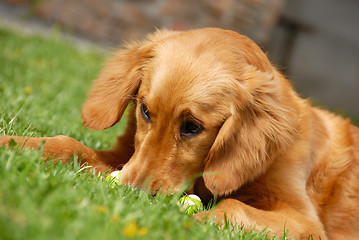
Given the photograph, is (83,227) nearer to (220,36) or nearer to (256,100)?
(256,100)

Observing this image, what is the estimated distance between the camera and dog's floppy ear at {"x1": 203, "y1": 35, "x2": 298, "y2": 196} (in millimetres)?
2494

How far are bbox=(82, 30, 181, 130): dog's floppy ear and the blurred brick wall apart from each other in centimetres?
483

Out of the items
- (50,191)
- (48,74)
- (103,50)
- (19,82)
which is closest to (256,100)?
(50,191)

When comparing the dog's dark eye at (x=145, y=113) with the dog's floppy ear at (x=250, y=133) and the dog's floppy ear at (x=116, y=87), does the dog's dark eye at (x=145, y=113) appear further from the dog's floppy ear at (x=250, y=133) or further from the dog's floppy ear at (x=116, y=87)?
the dog's floppy ear at (x=250, y=133)

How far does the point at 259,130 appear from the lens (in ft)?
8.59

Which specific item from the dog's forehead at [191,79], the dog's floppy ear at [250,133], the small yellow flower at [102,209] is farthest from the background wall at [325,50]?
the small yellow flower at [102,209]

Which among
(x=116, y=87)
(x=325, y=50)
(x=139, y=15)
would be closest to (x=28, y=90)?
(x=116, y=87)

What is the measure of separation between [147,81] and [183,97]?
1.31 ft

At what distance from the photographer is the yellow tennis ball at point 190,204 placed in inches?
89.1

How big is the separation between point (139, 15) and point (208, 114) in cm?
610

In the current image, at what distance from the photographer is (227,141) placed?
2525 millimetres

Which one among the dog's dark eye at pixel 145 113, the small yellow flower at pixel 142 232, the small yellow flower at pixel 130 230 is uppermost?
the small yellow flower at pixel 130 230

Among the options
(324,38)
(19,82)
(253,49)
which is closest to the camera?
(253,49)

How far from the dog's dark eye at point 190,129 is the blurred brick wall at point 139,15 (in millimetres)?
5648
